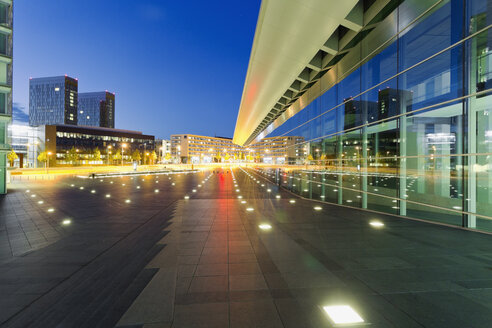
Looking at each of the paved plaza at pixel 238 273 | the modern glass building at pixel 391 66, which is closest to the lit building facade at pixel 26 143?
the paved plaza at pixel 238 273


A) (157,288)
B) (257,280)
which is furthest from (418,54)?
(157,288)

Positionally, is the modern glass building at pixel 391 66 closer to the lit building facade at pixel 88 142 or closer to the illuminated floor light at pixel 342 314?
the illuminated floor light at pixel 342 314

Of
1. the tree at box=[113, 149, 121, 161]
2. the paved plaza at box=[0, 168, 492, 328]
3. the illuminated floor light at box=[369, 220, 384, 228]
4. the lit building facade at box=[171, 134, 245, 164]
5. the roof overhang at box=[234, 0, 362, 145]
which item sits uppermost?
the lit building facade at box=[171, 134, 245, 164]

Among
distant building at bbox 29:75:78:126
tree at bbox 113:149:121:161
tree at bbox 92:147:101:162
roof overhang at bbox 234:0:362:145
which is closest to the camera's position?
roof overhang at bbox 234:0:362:145

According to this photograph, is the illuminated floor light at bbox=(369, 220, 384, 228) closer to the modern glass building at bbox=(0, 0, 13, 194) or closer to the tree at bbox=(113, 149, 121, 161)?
the modern glass building at bbox=(0, 0, 13, 194)

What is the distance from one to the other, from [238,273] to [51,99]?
9348 inches

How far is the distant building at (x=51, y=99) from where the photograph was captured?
174 meters

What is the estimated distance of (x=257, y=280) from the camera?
408cm

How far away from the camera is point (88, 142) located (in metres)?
93.0

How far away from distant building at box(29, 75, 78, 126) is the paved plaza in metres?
221

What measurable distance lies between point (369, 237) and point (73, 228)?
9.44m

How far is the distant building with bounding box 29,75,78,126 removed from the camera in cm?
17362

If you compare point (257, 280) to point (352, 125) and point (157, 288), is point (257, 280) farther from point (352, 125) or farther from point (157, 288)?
point (352, 125)

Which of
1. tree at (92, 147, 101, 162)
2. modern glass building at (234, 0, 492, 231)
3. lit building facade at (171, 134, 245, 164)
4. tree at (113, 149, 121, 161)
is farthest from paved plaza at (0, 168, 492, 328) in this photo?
lit building facade at (171, 134, 245, 164)
